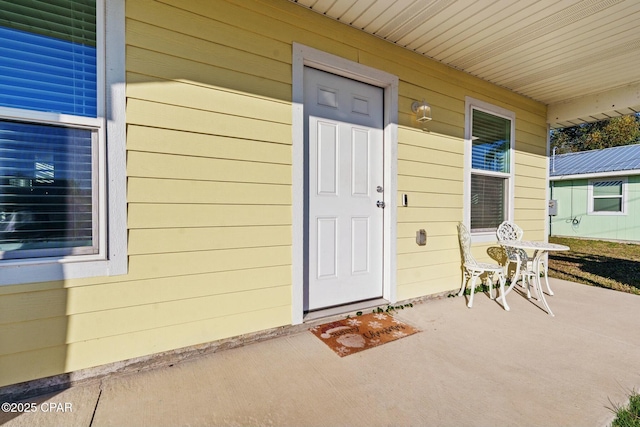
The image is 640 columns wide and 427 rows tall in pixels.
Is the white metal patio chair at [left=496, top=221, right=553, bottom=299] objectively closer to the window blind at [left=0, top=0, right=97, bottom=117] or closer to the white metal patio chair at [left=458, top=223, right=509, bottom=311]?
the white metal patio chair at [left=458, top=223, right=509, bottom=311]

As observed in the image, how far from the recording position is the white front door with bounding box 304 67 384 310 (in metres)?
2.51

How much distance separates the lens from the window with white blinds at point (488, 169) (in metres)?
3.56

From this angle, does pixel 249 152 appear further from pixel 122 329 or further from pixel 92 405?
pixel 92 405

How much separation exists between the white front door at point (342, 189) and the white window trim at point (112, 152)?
1.29 metres

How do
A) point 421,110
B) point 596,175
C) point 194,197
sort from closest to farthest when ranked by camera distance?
point 194,197, point 421,110, point 596,175

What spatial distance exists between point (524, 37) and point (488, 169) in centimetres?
153

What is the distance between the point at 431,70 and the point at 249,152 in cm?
224

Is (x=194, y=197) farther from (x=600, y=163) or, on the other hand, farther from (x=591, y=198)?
(x=600, y=163)

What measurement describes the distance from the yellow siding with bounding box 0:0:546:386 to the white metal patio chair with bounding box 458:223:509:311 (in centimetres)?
200

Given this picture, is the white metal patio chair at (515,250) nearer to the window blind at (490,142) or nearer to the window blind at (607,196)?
the window blind at (490,142)

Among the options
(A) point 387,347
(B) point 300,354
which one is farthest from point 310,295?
(A) point 387,347

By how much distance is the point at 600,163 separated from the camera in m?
9.27

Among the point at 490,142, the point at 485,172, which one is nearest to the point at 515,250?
the point at 485,172

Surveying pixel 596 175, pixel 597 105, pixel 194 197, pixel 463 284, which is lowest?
pixel 463 284
